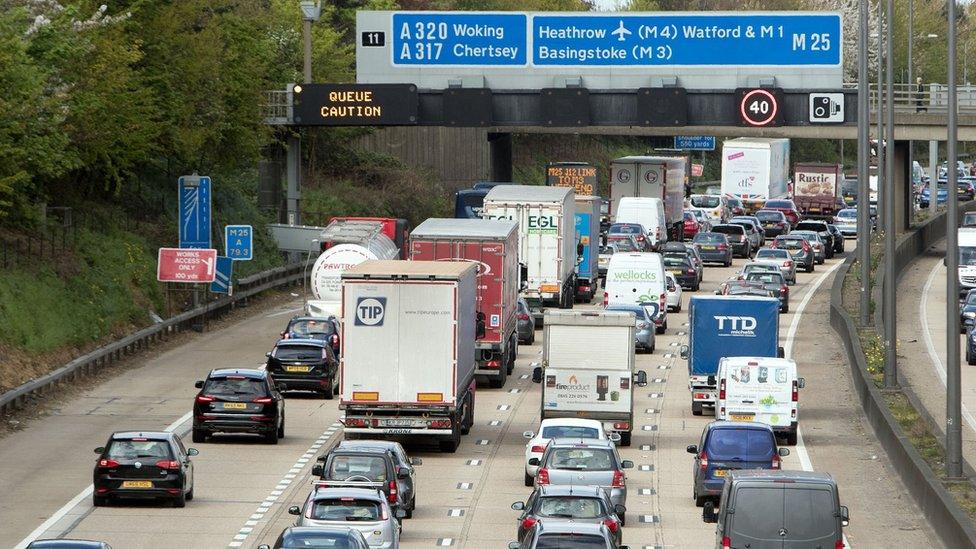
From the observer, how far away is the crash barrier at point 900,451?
26516 millimetres

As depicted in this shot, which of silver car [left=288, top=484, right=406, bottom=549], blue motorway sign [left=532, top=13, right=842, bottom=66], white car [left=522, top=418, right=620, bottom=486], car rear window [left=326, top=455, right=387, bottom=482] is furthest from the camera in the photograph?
blue motorway sign [left=532, top=13, right=842, bottom=66]

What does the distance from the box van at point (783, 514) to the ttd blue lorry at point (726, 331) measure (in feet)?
61.8

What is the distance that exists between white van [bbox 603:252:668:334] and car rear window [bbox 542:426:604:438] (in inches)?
885

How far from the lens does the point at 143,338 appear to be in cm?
4884

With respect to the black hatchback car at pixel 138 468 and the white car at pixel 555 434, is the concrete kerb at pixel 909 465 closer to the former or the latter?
the white car at pixel 555 434

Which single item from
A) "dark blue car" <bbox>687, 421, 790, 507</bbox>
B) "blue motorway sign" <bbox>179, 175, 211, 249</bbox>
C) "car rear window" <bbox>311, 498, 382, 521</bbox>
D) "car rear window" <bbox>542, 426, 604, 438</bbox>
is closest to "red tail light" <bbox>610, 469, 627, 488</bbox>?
"dark blue car" <bbox>687, 421, 790, 507</bbox>

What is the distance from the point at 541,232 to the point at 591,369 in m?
16.5

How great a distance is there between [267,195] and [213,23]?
12812 millimetres

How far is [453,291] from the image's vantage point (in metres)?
34.4

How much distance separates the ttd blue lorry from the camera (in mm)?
40562

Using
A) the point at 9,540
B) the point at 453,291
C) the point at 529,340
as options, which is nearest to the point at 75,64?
the point at 529,340

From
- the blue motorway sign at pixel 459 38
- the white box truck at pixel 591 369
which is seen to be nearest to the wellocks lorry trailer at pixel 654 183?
the blue motorway sign at pixel 459 38

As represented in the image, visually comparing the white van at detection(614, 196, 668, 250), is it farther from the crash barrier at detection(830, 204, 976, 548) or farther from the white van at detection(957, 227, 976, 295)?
the crash barrier at detection(830, 204, 976, 548)

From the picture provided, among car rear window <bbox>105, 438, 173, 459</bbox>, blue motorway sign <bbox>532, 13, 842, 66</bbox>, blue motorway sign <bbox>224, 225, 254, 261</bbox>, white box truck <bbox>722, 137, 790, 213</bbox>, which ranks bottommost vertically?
car rear window <bbox>105, 438, 173, 459</bbox>
